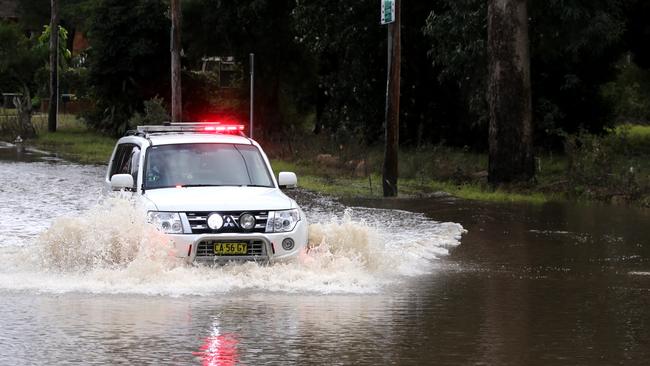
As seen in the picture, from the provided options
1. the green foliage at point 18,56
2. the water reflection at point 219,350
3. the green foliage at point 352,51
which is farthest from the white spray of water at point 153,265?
the green foliage at point 18,56

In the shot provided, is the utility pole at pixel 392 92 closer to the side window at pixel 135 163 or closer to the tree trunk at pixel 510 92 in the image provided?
the tree trunk at pixel 510 92

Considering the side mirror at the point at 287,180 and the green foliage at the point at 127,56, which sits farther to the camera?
the green foliage at the point at 127,56

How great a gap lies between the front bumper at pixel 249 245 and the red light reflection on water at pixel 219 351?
2861mm

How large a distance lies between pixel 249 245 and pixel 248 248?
0.03 metres

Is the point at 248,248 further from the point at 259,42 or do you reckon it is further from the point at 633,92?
the point at 633,92

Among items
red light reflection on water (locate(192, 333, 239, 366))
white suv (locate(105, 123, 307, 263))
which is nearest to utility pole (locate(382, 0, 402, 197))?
white suv (locate(105, 123, 307, 263))

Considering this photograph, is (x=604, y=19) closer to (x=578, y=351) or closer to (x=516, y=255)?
(x=516, y=255)

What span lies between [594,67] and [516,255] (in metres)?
24.1

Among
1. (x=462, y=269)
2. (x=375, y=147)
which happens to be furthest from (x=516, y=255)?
(x=375, y=147)

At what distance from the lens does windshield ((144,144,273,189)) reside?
1484 cm

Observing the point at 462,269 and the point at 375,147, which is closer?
the point at 462,269

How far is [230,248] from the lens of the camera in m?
13.3

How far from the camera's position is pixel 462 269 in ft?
50.0

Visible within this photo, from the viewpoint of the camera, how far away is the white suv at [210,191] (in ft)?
43.6
